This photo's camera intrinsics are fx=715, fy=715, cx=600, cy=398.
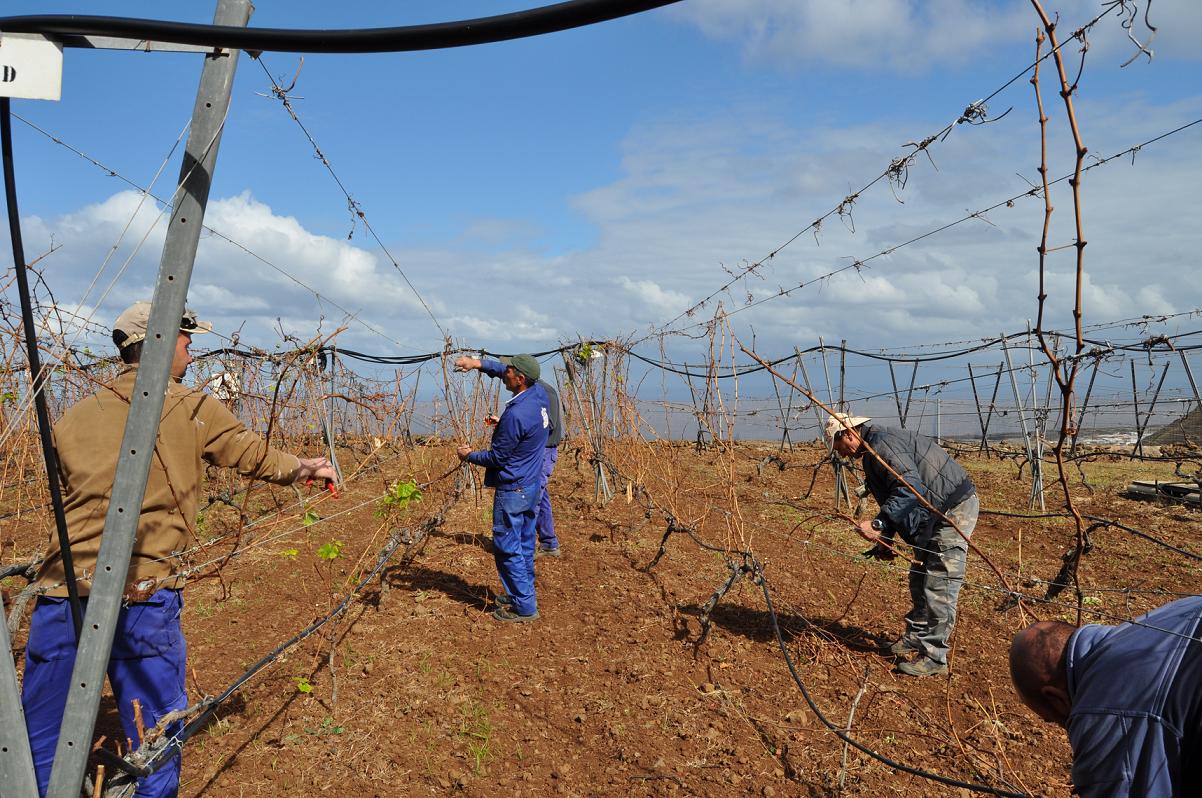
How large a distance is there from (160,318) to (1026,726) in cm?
393

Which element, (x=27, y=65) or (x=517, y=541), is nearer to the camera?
(x=27, y=65)

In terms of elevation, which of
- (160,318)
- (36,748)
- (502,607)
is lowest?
(502,607)

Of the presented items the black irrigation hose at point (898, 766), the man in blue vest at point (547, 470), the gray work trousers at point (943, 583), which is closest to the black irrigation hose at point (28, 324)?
the black irrigation hose at point (898, 766)

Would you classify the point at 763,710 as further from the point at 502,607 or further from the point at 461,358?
the point at 461,358

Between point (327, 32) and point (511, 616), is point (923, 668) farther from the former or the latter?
point (327, 32)

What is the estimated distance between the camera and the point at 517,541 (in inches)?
182

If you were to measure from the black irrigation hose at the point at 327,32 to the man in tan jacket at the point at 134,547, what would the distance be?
104 cm

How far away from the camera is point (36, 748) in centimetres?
192

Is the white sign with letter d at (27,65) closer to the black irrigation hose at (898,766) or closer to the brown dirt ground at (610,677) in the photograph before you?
the brown dirt ground at (610,677)

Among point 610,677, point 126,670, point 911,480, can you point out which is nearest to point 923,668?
point 911,480

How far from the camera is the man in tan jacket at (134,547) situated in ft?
6.30

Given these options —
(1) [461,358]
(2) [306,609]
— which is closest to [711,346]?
(1) [461,358]

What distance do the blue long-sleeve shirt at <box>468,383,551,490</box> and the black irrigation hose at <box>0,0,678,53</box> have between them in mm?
3515

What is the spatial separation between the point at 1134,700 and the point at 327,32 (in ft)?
5.68
